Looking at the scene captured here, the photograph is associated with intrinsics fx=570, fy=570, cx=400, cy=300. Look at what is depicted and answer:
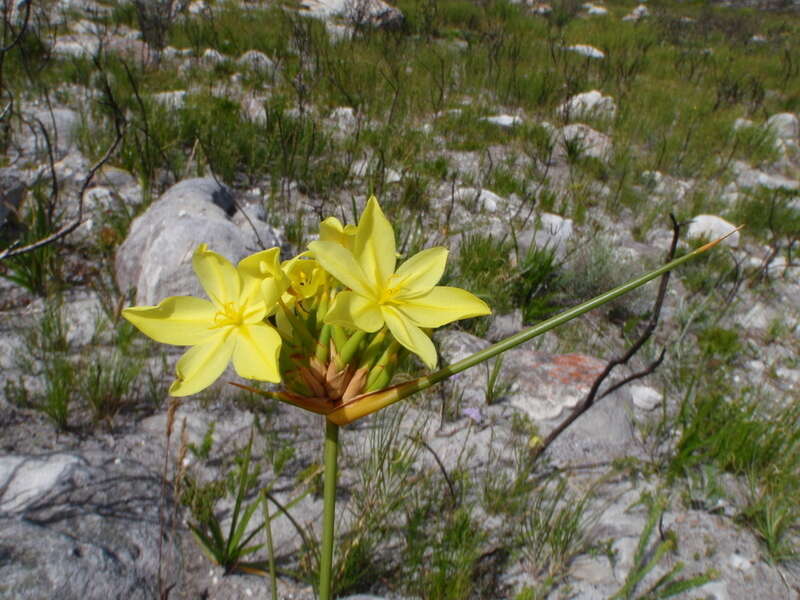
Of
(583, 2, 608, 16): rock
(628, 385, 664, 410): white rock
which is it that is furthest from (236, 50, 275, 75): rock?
(583, 2, 608, 16): rock

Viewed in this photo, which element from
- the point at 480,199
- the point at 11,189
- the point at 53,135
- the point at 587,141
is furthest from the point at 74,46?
the point at 587,141

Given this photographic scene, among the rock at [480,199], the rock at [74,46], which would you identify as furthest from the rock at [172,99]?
the rock at [480,199]

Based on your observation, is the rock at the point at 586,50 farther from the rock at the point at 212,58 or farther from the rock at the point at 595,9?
the rock at the point at 595,9

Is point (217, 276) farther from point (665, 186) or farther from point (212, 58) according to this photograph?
point (212, 58)

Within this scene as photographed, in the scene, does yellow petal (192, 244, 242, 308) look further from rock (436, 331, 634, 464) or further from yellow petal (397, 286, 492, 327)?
rock (436, 331, 634, 464)

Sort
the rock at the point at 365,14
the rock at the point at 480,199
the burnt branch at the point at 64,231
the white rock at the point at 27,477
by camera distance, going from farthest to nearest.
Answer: the rock at the point at 365,14
the rock at the point at 480,199
the white rock at the point at 27,477
the burnt branch at the point at 64,231

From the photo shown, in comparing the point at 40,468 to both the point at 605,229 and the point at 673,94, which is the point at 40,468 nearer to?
the point at 605,229
